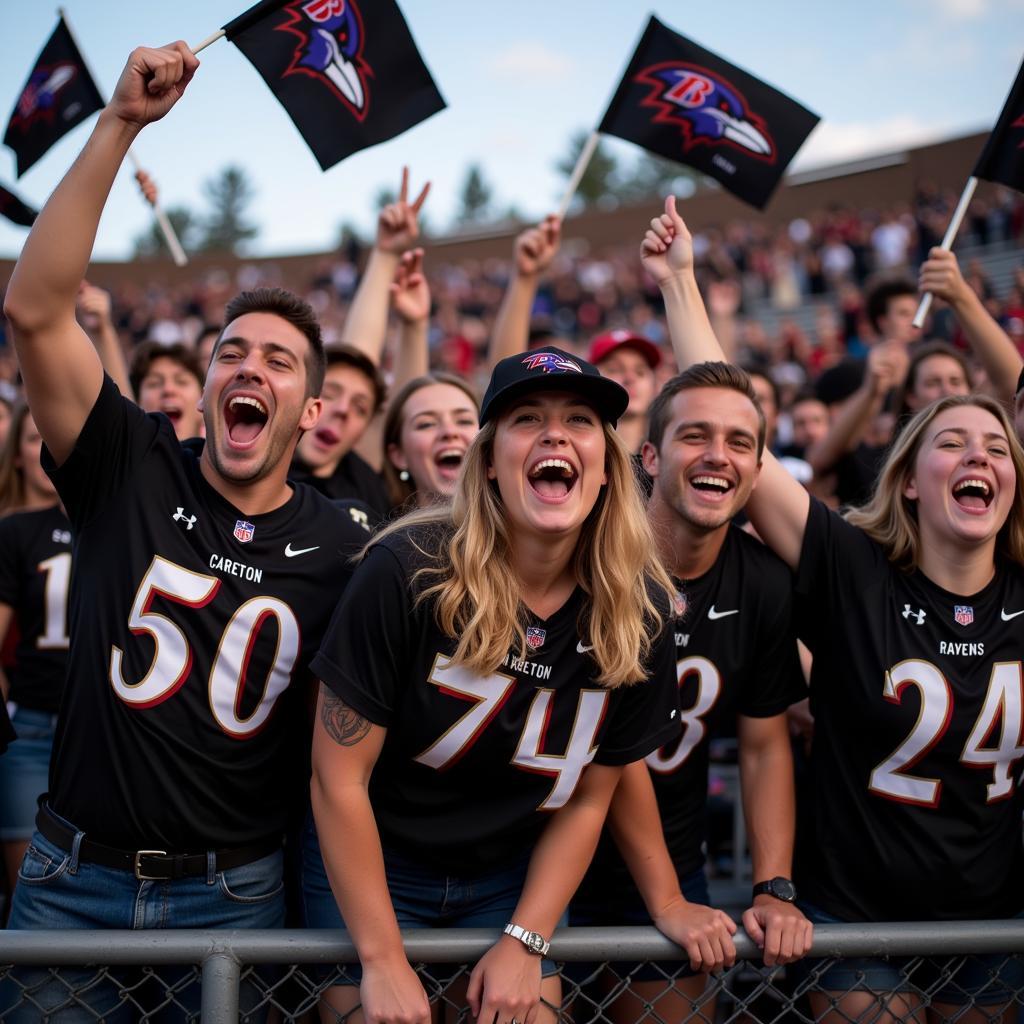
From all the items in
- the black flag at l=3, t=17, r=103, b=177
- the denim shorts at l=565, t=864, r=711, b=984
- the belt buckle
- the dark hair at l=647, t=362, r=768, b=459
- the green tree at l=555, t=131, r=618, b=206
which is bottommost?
the denim shorts at l=565, t=864, r=711, b=984

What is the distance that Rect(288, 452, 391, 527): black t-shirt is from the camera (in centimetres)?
445

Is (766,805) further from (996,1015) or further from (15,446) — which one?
(15,446)

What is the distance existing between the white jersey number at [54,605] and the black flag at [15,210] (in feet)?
5.26

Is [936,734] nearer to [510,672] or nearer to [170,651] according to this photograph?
[510,672]

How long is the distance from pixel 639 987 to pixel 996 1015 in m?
1.06

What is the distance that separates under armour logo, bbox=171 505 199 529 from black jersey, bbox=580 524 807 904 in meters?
1.48

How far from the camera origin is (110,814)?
8.62 ft

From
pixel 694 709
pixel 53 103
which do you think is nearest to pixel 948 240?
pixel 694 709

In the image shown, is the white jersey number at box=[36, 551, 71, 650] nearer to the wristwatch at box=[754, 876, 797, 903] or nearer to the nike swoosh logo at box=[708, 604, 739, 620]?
the nike swoosh logo at box=[708, 604, 739, 620]

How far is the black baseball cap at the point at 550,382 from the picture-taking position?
263 centimetres

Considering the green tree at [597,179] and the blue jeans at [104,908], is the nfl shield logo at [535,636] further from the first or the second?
the green tree at [597,179]

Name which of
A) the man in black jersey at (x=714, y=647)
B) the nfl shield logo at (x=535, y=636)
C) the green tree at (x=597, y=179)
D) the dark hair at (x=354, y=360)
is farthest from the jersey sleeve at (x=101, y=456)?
the green tree at (x=597, y=179)

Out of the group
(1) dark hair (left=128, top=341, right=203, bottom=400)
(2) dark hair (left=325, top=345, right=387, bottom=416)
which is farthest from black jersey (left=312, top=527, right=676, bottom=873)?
(1) dark hair (left=128, top=341, right=203, bottom=400)

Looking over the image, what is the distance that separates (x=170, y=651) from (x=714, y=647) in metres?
1.62
